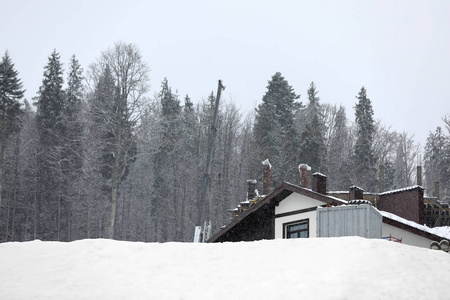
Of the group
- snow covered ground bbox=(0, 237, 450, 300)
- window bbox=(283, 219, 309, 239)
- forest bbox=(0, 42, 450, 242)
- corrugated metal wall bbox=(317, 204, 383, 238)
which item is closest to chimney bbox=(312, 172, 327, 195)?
window bbox=(283, 219, 309, 239)

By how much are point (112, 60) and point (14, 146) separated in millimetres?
17418

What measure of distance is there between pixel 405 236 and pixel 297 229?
13.2 ft

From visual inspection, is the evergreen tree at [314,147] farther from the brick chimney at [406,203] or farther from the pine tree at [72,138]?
the brick chimney at [406,203]

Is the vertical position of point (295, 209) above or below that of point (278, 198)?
below

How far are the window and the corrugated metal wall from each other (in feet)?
11.8

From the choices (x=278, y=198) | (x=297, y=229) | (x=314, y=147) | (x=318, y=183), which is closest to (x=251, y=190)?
(x=278, y=198)

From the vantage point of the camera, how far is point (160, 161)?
187 feet

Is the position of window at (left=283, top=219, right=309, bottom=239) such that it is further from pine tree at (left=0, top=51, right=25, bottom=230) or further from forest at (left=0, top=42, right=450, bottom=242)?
pine tree at (left=0, top=51, right=25, bottom=230)

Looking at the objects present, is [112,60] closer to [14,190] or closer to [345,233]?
[14,190]

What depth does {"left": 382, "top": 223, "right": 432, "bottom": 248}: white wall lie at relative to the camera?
20377 millimetres

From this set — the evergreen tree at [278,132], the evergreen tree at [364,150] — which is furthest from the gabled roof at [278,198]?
the evergreen tree at [364,150]

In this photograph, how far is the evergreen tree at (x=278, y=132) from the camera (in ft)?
165

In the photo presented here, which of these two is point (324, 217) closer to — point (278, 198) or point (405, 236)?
point (405, 236)

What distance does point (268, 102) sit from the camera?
57.5 metres
